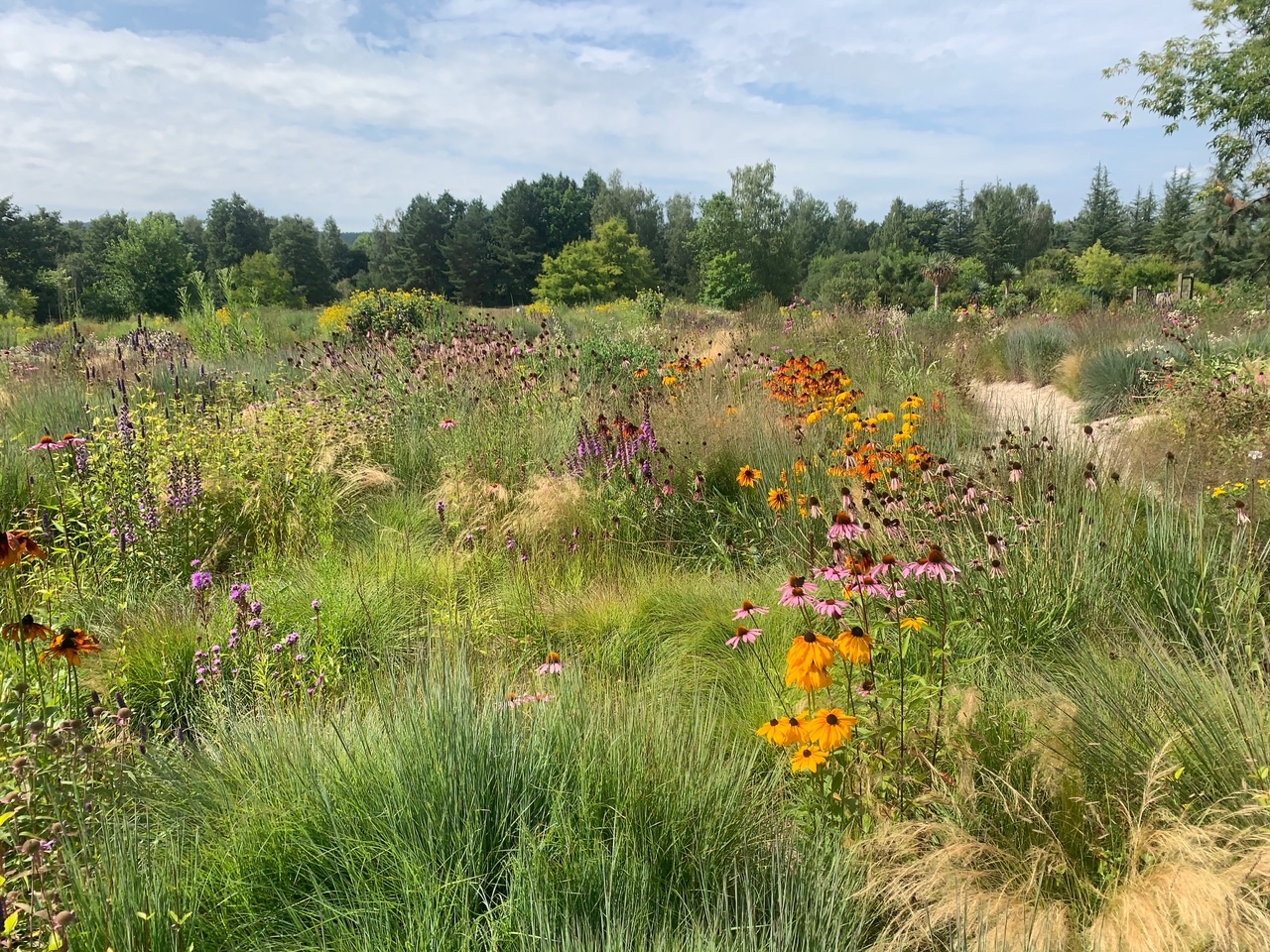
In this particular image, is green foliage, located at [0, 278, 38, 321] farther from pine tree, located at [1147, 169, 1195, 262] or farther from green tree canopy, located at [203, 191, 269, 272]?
pine tree, located at [1147, 169, 1195, 262]

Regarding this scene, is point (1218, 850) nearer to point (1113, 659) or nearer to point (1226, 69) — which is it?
point (1113, 659)

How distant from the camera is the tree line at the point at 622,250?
121ft

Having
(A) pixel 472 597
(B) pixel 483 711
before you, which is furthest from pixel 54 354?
(B) pixel 483 711

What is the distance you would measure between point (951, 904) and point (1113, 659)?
130 cm

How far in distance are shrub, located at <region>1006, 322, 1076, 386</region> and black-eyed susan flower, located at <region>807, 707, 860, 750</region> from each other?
10184 mm

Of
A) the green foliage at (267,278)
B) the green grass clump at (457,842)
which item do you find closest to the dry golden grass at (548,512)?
the green grass clump at (457,842)

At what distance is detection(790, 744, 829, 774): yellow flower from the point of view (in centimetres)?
178

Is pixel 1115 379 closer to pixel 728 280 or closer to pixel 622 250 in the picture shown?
pixel 728 280

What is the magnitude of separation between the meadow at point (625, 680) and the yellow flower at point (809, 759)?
5 cm

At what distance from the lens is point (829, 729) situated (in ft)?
5.80

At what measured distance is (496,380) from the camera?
641 centimetres

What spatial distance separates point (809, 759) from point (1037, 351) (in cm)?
1058

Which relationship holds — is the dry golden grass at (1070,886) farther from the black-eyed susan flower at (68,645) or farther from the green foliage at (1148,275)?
the green foliage at (1148,275)

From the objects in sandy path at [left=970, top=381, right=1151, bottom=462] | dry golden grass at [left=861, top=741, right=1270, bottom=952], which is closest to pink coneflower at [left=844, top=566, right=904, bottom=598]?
dry golden grass at [left=861, top=741, right=1270, bottom=952]
